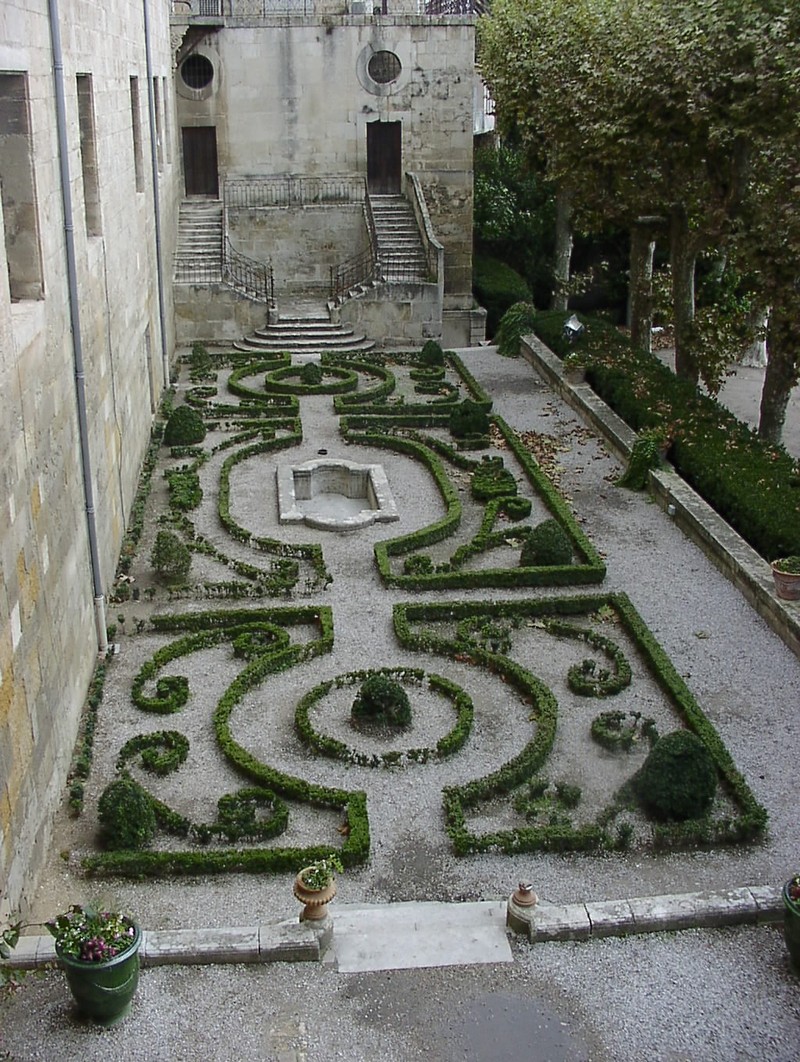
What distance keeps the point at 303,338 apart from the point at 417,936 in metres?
19.5

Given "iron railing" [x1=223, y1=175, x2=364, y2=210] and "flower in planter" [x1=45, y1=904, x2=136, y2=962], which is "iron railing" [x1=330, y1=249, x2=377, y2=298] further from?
"flower in planter" [x1=45, y1=904, x2=136, y2=962]

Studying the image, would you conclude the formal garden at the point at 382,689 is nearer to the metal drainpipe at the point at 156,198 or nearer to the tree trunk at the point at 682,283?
the tree trunk at the point at 682,283

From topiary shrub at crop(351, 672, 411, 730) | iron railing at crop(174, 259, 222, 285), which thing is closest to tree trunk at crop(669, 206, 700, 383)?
iron railing at crop(174, 259, 222, 285)

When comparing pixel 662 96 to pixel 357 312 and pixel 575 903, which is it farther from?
pixel 575 903

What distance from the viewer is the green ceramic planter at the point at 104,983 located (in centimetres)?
737

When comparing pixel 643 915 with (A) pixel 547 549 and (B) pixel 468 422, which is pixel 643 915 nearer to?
(A) pixel 547 549

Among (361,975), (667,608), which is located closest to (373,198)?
(667,608)

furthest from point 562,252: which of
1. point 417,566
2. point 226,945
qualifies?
point 226,945

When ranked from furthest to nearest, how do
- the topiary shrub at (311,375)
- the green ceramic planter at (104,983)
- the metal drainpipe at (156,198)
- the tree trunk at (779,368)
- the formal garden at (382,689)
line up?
the topiary shrub at (311,375)
the metal drainpipe at (156,198)
the tree trunk at (779,368)
the formal garden at (382,689)
the green ceramic planter at (104,983)

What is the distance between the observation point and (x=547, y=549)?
1455cm

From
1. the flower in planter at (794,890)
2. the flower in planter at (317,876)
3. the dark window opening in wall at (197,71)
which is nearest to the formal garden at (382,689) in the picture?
the flower in planter at (317,876)

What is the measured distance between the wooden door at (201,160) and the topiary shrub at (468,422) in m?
14.1

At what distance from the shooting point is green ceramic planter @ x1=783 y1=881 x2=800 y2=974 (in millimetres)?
7984

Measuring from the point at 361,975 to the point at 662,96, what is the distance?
14509 millimetres
